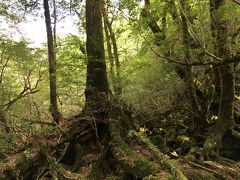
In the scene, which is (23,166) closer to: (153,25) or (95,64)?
(95,64)

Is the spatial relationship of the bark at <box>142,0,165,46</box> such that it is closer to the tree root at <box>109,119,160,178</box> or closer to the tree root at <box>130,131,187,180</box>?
the tree root at <box>109,119,160,178</box>

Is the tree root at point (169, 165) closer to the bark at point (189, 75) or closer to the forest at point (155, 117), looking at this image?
the forest at point (155, 117)

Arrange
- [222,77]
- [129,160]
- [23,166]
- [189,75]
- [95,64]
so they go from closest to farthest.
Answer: [129,160] < [23,166] < [222,77] < [189,75] < [95,64]

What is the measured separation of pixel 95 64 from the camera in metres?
6.61

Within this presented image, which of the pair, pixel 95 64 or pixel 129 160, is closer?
pixel 129 160

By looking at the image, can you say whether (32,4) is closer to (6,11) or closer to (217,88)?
(6,11)

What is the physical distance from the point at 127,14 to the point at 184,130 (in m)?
3.00

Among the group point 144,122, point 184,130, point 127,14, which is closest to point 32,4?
point 127,14

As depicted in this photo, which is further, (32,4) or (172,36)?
(32,4)

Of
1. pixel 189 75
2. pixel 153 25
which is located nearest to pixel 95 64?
pixel 153 25

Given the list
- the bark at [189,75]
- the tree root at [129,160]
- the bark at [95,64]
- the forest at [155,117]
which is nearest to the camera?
the tree root at [129,160]

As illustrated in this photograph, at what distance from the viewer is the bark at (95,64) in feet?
20.0

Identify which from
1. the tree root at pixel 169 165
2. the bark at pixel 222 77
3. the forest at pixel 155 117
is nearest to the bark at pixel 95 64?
the forest at pixel 155 117

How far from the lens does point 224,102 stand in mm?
6180
